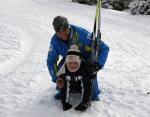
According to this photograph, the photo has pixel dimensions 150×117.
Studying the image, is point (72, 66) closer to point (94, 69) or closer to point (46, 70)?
point (94, 69)

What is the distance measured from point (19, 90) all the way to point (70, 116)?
1496 mm

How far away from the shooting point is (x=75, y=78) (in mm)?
5875

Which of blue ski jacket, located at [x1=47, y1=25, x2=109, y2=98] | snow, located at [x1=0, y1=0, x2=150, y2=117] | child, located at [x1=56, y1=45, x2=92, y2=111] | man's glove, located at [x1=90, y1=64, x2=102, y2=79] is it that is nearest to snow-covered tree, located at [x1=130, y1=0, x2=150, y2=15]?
snow, located at [x1=0, y1=0, x2=150, y2=117]

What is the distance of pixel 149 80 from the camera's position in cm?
784

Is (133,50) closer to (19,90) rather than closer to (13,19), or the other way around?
(19,90)

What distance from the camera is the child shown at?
5824mm

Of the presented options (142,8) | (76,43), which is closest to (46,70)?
(76,43)

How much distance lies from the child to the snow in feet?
0.51

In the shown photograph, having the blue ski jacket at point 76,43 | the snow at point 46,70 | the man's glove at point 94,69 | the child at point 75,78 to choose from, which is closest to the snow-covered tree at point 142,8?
the snow at point 46,70

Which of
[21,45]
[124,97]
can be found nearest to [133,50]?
[21,45]

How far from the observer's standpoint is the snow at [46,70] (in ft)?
20.0

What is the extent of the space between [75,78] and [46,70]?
2740mm

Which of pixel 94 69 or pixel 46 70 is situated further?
pixel 46 70

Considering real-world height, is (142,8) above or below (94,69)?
below
